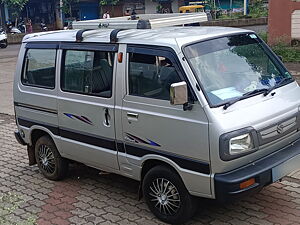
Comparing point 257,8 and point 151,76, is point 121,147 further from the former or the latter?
point 257,8

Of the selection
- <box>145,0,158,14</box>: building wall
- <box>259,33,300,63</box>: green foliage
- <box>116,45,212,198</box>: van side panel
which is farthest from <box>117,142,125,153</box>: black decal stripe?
<box>145,0,158,14</box>: building wall

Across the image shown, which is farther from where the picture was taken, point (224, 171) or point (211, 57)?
point (211, 57)

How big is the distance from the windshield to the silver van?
1 cm

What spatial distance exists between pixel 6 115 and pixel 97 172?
455cm

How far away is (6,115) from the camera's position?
9.80 metres

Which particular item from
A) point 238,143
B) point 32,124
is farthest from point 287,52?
point 238,143

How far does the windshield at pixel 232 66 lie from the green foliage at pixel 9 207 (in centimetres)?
222

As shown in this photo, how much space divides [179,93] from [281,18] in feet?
37.9

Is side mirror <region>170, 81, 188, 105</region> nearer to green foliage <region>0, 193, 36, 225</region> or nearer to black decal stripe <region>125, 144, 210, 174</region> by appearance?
black decal stripe <region>125, 144, 210, 174</region>

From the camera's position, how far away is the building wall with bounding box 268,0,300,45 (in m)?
14.1

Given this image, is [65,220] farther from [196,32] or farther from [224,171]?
[196,32]

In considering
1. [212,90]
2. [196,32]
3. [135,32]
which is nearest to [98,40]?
[135,32]

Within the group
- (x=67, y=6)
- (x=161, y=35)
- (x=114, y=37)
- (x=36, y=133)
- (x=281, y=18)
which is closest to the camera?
(x=161, y=35)

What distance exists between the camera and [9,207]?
16.4 ft
